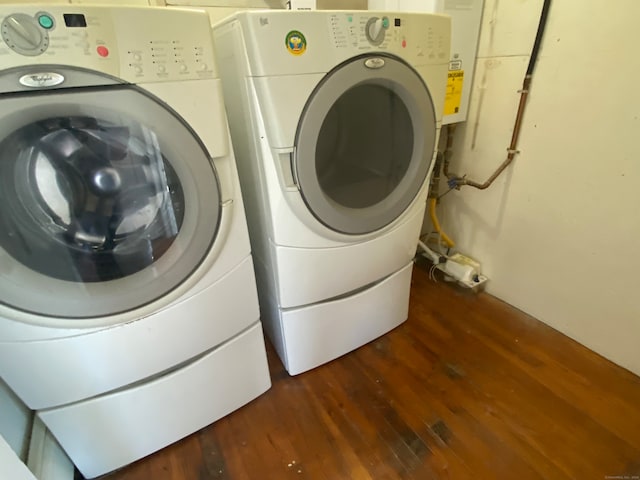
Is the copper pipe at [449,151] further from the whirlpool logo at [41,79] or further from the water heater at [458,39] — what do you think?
the whirlpool logo at [41,79]

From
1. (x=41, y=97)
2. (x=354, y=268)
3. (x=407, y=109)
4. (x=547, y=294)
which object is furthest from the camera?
(x=547, y=294)

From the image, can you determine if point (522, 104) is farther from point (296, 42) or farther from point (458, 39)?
point (296, 42)

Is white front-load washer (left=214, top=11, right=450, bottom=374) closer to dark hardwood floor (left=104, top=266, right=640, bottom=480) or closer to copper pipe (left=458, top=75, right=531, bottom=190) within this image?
dark hardwood floor (left=104, top=266, right=640, bottom=480)

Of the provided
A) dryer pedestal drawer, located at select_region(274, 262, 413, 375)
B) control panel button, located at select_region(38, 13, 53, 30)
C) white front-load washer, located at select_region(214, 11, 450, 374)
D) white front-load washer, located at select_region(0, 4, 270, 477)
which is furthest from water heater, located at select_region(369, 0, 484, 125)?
control panel button, located at select_region(38, 13, 53, 30)

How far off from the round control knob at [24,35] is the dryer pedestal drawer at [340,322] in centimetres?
79

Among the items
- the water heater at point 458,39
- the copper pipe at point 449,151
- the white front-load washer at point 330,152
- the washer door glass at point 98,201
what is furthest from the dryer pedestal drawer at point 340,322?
the water heater at point 458,39

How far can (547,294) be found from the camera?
→ 52.2 inches

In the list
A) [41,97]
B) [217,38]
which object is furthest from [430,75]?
[41,97]

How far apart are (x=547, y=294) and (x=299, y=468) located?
3.56ft

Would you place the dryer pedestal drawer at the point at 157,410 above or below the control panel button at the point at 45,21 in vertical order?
below

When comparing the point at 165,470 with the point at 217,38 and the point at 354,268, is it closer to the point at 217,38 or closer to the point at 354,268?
the point at 354,268

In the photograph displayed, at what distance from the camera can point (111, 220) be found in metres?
0.70

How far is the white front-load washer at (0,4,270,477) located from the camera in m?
0.56

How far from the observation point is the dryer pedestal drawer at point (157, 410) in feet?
2.71
